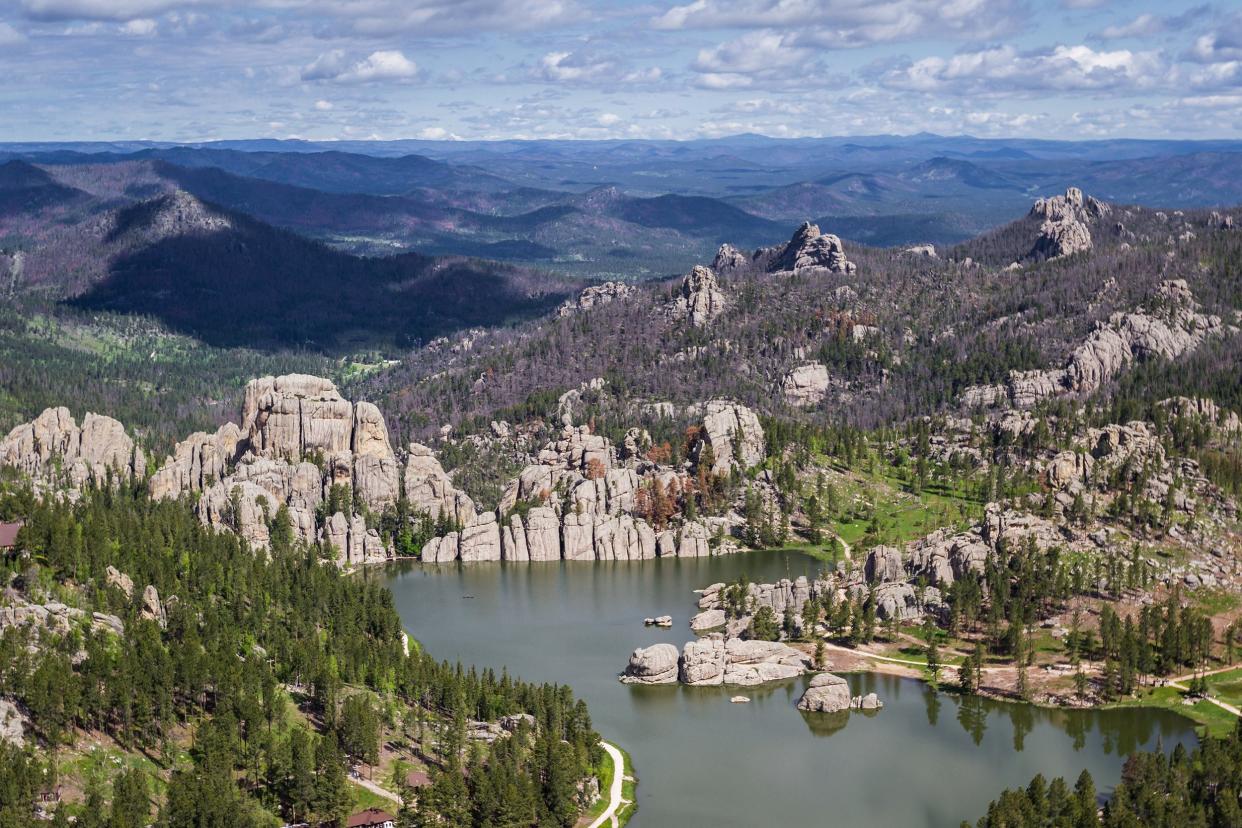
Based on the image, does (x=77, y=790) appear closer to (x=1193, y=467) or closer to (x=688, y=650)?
(x=688, y=650)

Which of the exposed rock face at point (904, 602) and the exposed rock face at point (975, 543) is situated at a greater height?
the exposed rock face at point (975, 543)

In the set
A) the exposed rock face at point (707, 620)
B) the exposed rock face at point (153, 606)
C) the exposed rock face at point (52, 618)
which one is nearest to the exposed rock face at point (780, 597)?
the exposed rock face at point (707, 620)

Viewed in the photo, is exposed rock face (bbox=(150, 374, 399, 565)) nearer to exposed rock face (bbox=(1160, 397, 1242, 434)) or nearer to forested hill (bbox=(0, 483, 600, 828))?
forested hill (bbox=(0, 483, 600, 828))

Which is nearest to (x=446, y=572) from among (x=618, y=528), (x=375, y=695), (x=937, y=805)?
(x=618, y=528)

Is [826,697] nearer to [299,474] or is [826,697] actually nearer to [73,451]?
[299,474]

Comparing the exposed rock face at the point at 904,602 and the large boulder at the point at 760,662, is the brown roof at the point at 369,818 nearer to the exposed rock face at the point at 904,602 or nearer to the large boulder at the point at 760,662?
the large boulder at the point at 760,662

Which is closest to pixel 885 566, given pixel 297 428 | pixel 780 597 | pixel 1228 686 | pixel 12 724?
pixel 780 597
